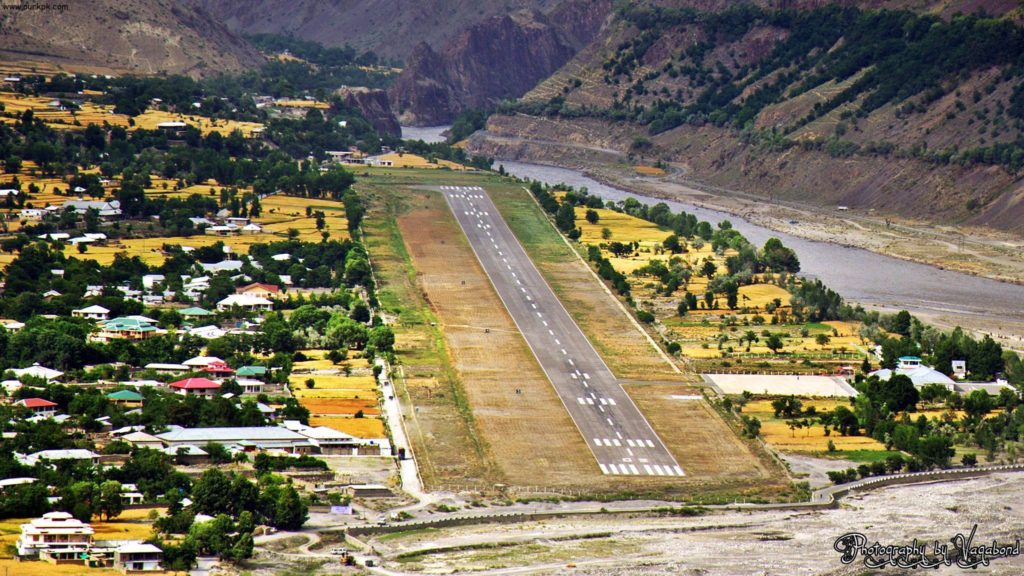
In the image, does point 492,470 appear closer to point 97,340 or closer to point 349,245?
point 97,340

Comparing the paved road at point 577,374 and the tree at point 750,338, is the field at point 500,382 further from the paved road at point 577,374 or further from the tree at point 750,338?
the tree at point 750,338

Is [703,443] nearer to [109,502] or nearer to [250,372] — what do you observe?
[250,372]

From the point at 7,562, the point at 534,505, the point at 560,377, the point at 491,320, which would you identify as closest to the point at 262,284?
the point at 491,320

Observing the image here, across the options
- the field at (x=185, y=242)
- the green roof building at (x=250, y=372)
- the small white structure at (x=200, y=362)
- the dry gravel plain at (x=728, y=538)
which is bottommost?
the dry gravel plain at (x=728, y=538)

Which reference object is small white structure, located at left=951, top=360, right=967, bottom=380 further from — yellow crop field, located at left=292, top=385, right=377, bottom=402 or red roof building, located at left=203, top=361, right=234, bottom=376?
red roof building, located at left=203, top=361, right=234, bottom=376

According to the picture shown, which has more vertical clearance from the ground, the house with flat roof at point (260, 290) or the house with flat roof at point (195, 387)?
the house with flat roof at point (260, 290)

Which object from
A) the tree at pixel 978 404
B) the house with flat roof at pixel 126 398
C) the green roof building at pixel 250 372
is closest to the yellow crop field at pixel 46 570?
the house with flat roof at pixel 126 398
